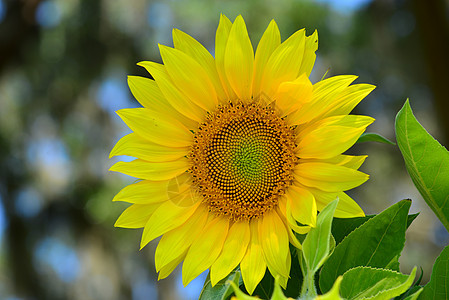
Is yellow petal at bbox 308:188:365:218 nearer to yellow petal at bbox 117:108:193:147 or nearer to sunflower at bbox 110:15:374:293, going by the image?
sunflower at bbox 110:15:374:293

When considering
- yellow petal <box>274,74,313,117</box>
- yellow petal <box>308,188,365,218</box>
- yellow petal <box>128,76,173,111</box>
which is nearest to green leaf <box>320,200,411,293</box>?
yellow petal <box>308,188,365,218</box>

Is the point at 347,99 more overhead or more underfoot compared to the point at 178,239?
more overhead

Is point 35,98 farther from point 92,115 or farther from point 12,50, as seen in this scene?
point 12,50

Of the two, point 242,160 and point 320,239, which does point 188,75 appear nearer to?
point 242,160

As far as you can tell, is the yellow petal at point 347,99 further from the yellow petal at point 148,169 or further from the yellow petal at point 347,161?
the yellow petal at point 148,169

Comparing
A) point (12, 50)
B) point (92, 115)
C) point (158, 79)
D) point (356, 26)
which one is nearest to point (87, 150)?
point (92, 115)

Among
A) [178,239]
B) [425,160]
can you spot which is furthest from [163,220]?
[425,160]

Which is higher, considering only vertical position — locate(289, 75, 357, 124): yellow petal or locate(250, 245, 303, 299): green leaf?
locate(289, 75, 357, 124): yellow petal
